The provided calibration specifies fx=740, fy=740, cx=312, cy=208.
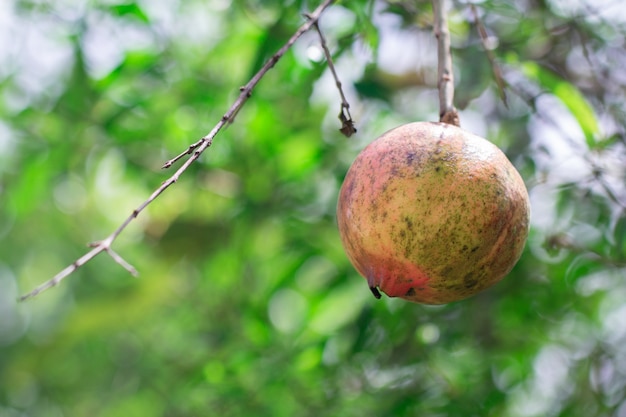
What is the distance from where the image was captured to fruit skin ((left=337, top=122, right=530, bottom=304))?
0.91m

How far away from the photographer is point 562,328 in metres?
2.30

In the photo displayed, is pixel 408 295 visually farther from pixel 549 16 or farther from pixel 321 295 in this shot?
pixel 549 16

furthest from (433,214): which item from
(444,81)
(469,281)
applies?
(444,81)

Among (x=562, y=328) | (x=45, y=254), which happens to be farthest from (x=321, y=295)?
(x=45, y=254)

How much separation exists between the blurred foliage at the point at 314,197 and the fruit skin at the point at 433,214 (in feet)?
2.03

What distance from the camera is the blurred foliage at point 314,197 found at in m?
1.76

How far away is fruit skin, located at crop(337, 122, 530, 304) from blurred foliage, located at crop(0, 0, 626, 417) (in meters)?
0.62

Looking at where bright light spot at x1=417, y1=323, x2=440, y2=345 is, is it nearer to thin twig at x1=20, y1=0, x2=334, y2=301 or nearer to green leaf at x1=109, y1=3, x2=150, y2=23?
thin twig at x1=20, y1=0, x2=334, y2=301

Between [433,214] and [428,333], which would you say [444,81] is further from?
[428,333]

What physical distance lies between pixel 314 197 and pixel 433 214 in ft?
4.27

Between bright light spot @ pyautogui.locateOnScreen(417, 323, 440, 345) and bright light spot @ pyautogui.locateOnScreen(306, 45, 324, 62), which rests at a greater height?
bright light spot @ pyautogui.locateOnScreen(306, 45, 324, 62)

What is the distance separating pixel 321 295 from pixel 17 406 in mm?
3814

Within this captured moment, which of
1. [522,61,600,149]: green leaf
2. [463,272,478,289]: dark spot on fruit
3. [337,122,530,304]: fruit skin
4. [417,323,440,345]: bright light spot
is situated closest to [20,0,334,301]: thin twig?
[337,122,530,304]: fruit skin

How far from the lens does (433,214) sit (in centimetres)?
90
